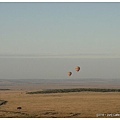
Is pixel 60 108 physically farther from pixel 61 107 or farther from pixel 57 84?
pixel 57 84

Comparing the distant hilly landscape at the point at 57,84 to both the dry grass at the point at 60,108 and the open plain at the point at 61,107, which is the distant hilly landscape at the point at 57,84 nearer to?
the open plain at the point at 61,107

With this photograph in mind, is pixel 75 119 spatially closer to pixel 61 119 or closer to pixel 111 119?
pixel 61 119

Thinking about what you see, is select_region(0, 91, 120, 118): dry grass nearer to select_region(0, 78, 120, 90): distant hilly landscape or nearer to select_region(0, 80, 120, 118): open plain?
select_region(0, 80, 120, 118): open plain

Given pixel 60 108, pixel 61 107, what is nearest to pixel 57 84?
pixel 61 107

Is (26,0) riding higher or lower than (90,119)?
higher

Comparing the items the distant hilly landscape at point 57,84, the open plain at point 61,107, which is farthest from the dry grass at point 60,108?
the distant hilly landscape at point 57,84

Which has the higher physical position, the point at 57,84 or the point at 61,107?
the point at 57,84

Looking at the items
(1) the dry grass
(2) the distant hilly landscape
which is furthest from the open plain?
(2) the distant hilly landscape

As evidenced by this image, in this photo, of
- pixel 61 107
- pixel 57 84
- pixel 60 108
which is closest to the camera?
pixel 60 108

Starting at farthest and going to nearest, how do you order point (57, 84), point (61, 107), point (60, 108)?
point (57, 84) < point (61, 107) < point (60, 108)

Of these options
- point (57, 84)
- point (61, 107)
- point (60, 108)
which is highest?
point (57, 84)

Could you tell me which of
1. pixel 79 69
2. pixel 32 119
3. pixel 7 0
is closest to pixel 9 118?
pixel 32 119
